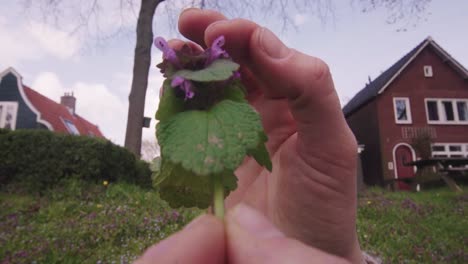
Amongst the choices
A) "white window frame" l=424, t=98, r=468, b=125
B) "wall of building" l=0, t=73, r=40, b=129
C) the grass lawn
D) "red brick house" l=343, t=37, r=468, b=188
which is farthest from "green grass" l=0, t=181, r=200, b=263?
"white window frame" l=424, t=98, r=468, b=125

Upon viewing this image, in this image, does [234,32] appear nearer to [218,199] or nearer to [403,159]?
[218,199]

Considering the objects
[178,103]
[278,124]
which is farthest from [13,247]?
[178,103]

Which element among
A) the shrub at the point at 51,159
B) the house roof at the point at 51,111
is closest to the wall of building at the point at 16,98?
the house roof at the point at 51,111

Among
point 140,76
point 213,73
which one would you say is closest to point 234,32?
point 213,73

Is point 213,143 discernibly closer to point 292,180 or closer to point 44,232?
point 292,180

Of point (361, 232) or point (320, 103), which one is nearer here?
point (320, 103)

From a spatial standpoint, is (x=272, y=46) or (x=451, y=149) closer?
(x=272, y=46)
